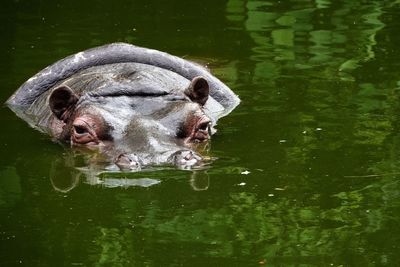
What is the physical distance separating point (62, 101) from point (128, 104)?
606 millimetres

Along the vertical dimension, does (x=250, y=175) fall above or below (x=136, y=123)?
below

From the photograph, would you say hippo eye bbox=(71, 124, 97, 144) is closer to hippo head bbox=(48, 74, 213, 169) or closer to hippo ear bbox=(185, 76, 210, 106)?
hippo head bbox=(48, 74, 213, 169)

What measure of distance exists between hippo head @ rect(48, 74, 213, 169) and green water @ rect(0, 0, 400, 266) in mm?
174

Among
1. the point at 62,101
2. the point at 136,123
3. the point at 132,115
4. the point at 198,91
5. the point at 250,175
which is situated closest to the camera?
the point at 250,175

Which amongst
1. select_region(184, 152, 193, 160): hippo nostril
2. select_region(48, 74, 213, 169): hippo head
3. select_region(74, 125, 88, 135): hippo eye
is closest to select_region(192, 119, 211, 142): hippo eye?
select_region(48, 74, 213, 169): hippo head

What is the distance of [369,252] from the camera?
5504mm

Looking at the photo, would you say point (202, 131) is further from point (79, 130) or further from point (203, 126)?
point (79, 130)

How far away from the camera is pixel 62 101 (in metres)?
8.47

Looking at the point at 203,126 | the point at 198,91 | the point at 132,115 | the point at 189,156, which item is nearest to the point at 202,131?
the point at 203,126

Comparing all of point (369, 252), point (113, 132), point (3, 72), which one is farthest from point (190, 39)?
point (369, 252)

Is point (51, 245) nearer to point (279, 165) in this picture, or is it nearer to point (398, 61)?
point (279, 165)

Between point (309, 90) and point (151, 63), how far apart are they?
56.8 inches

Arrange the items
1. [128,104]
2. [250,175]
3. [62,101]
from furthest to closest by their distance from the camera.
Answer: [62,101]
[128,104]
[250,175]

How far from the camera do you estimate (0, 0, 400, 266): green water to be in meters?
5.66
